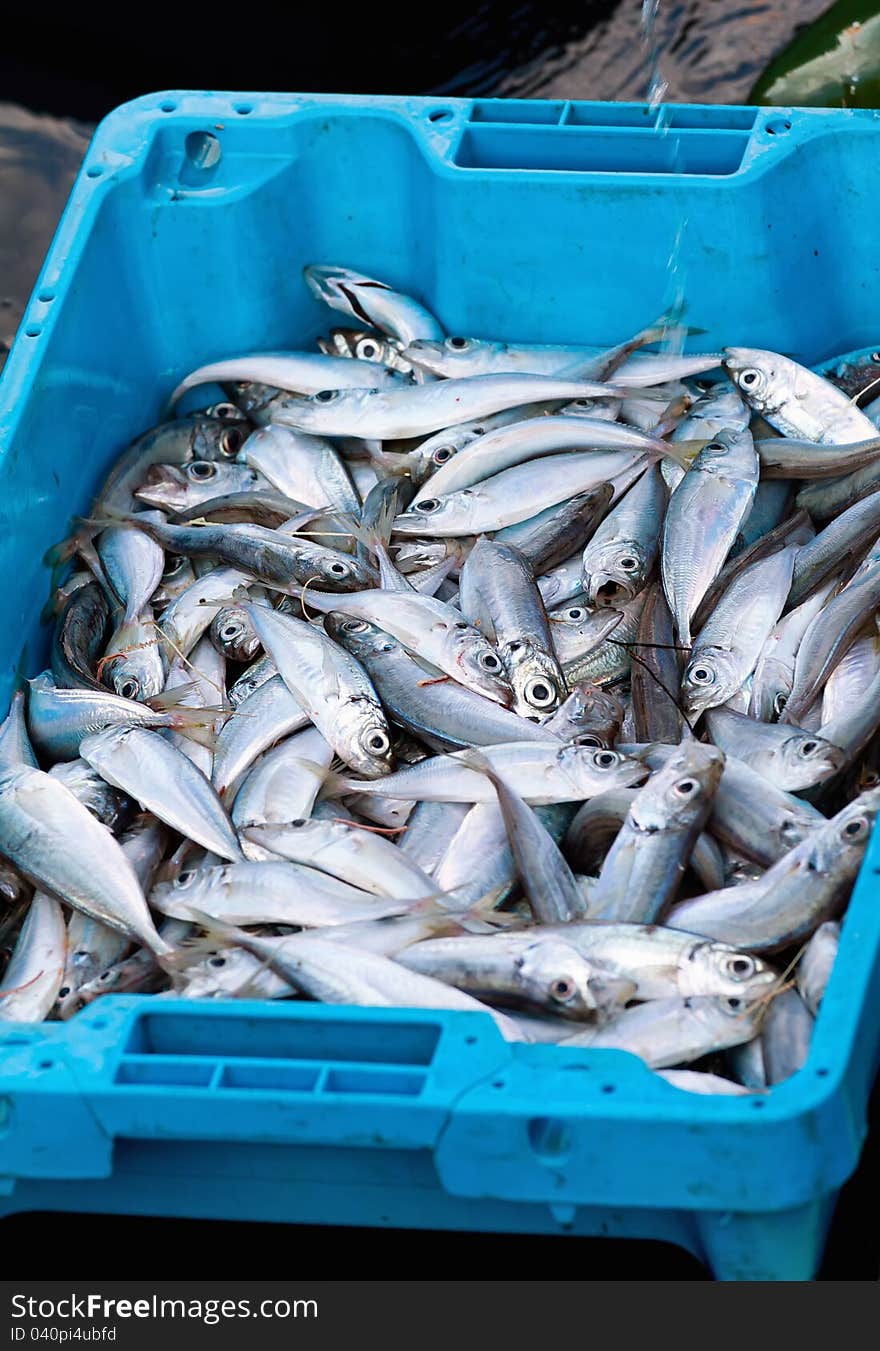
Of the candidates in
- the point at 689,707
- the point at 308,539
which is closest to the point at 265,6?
the point at 308,539

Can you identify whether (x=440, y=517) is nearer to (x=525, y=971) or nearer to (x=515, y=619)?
(x=515, y=619)

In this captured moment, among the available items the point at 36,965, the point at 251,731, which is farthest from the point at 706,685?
the point at 36,965

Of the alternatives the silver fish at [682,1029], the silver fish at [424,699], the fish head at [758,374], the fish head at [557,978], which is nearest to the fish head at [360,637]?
the silver fish at [424,699]

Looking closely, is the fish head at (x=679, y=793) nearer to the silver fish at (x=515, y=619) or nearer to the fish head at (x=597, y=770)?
the fish head at (x=597, y=770)

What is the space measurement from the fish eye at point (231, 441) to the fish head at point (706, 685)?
113cm

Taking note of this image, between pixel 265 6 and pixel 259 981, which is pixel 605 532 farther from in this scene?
pixel 265 6

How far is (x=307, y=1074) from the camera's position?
1.70m

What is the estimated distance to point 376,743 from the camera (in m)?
2.29

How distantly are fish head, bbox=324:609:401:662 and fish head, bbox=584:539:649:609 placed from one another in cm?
36

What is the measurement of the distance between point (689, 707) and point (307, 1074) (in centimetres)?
91

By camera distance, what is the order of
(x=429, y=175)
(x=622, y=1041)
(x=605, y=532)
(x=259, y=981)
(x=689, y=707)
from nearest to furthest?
1. (x=622, y=1041)
2. (x=259, y=981)
3. (x=689, y=707)
4. (x=605, y=532)
5. (x=429, y=175)

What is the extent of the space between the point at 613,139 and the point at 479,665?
3.69 feet

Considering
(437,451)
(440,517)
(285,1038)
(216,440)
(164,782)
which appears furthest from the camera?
(216,440)

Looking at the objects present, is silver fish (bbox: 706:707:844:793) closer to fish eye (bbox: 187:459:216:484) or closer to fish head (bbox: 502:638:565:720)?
fish head (bbox: 502:638:565:720)
